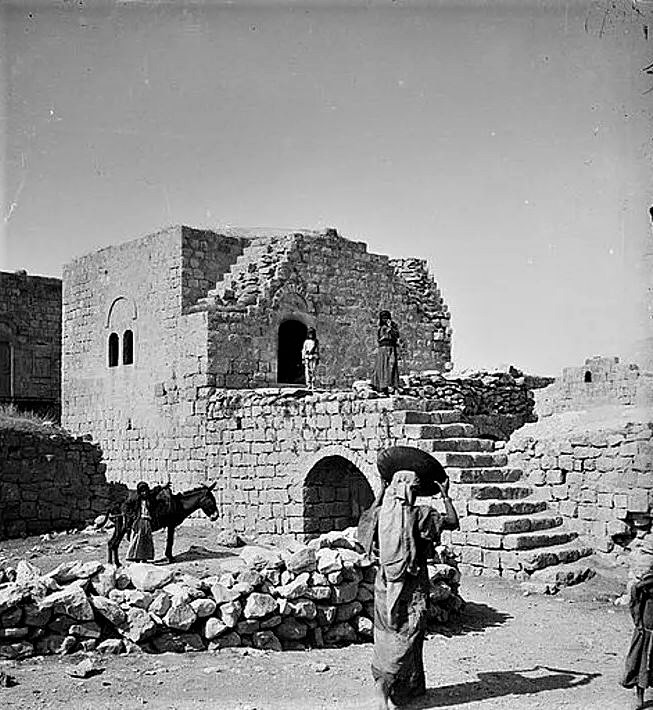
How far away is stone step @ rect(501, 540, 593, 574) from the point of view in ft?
35.2

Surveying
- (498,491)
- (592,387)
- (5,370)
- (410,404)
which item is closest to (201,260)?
(410,404)

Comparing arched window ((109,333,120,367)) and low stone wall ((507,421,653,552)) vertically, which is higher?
arched window ((109,333,120,367))

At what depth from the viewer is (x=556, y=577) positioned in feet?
34.0

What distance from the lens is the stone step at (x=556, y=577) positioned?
404 inches

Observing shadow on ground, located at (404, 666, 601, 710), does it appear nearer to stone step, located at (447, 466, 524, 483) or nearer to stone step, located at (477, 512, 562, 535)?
stone step, located at (477, 512, 562, 535)

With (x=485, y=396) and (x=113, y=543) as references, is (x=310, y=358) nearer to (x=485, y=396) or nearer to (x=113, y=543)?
(x=485, y=396)

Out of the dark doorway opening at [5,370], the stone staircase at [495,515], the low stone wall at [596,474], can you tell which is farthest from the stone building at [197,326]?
the low stone wall at [596,474]

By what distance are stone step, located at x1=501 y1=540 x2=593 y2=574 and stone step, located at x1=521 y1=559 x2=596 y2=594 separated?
0.09 meters

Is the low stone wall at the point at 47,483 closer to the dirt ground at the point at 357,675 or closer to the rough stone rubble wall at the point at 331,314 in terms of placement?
the rough stone rubble wall at the point at 331,314

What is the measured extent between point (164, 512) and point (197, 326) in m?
6.10

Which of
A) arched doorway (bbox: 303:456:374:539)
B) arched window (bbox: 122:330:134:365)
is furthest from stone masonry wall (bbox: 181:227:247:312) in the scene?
arched doorway (bbox: 303:456:374:539)

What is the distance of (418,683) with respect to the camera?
19.7ft

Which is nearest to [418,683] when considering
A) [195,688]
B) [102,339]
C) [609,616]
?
[195,688]

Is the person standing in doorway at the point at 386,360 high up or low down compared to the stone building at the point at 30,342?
down
